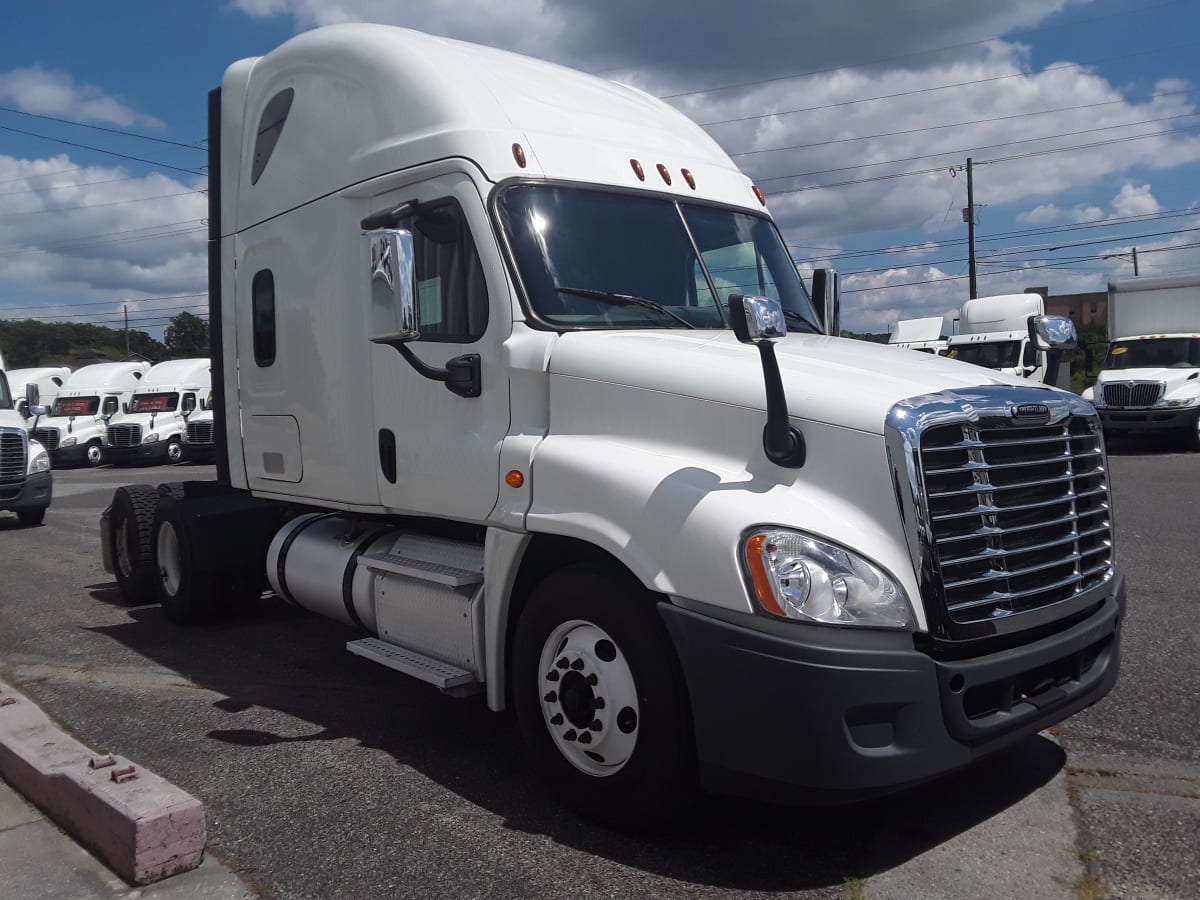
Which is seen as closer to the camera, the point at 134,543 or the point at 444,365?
the point at 444,365

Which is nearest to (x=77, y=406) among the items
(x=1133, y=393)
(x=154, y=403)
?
(x=154, y=403)

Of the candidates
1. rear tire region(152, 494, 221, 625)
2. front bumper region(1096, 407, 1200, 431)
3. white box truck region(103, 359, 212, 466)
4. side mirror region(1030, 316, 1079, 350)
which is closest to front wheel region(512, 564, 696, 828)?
side mirror region(1030, 316, 1079, 350)

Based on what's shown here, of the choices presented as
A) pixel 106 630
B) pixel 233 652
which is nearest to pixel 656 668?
pixel 233 652

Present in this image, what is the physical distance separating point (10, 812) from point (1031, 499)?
4.16 meters

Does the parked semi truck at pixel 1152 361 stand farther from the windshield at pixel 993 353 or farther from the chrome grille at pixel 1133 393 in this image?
the windshield at pixel 993 353

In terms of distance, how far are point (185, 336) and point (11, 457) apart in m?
75.3

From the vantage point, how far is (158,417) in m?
29.9

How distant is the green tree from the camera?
265ft

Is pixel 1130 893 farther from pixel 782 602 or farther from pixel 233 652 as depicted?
pixel 233 652

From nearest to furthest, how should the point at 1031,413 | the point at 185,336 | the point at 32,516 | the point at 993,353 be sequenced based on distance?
the point at 1031,413 → the point at 32,516 → the point at 993,353 → the point at 185,336

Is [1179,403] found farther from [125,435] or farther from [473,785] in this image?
[125,435]

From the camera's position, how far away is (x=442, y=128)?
474 centimetres

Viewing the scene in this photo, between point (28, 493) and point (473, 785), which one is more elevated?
point (28, 493)

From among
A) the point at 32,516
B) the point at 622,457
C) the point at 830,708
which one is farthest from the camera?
the point at 32,516
